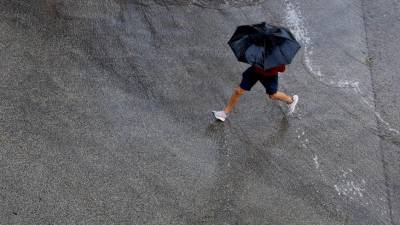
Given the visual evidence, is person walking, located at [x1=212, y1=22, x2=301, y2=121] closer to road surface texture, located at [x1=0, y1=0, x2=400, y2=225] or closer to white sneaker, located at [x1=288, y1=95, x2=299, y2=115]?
white sneaker, located at [x1=288, y1=95, x2=299, y2=115]

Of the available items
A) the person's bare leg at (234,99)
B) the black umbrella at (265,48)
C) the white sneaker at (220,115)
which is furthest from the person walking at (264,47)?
the white sneaker at (220,115)

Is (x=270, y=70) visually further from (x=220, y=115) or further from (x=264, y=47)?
(x=220, y=115)

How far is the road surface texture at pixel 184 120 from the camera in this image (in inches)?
168

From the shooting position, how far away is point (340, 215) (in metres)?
4.35

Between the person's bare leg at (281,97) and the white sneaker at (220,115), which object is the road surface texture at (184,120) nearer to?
the white sneaker at (220,115)

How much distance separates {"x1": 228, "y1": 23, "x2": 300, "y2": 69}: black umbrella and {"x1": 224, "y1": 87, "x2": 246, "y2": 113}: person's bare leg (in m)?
0.69

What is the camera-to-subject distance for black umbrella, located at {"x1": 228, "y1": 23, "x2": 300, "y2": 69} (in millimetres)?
4105

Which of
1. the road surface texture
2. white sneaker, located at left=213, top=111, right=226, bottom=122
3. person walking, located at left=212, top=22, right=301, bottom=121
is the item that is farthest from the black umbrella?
the road surface texture

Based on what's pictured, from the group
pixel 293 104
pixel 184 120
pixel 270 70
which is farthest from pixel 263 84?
pixel 184 120

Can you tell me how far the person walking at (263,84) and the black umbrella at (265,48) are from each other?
0.20m

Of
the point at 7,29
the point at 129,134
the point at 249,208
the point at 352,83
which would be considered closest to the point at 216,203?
the point at 249,208

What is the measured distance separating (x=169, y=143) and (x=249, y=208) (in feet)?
3.46

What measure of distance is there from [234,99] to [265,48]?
95 cm

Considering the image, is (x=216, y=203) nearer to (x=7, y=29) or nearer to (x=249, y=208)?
(x=249, y=208)
